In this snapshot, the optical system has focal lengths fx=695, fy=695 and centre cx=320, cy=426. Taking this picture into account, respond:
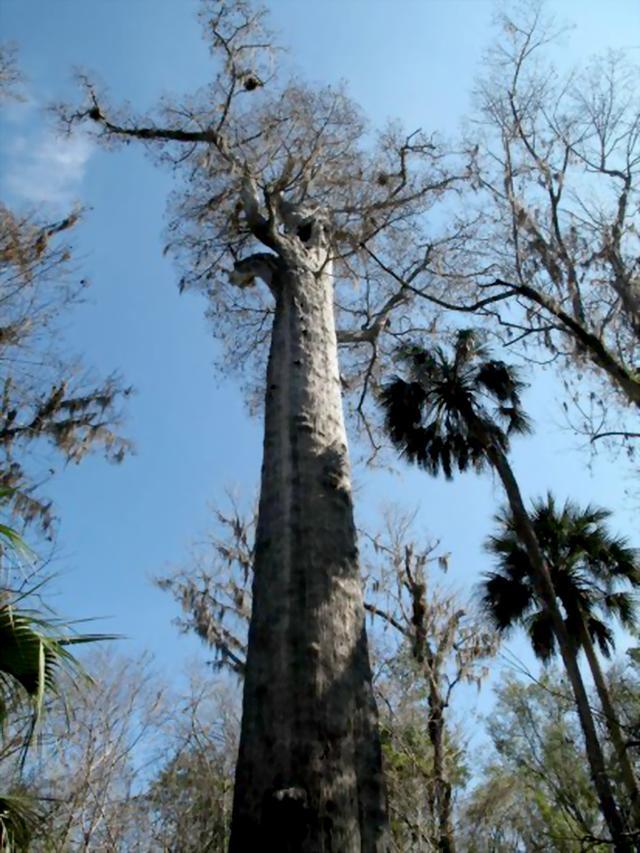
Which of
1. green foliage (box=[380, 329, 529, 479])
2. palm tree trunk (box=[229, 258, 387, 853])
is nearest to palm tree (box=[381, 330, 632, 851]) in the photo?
green foliage (box=[380, 329, 529, 479])

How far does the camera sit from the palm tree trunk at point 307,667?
100 inches

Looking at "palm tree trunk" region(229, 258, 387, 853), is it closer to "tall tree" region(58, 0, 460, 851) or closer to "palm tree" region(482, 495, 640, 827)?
"tall tree" region(58, 0, 460, 851)

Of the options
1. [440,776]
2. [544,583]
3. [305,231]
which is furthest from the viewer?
[544,583]

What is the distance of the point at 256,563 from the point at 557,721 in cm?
1862

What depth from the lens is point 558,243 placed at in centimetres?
793


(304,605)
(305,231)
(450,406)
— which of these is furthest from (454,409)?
(304,605)

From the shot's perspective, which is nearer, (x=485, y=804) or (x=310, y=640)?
(x=310, y=640)

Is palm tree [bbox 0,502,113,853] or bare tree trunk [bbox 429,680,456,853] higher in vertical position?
bare tree trunk [bbox 429,680,456,853]

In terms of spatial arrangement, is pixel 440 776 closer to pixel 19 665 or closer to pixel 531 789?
pixel 531 789

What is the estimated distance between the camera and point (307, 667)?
9.87 feet

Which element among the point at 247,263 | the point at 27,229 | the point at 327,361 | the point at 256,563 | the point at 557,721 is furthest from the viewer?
the point at 557,721

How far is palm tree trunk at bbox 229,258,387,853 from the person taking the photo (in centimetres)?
255

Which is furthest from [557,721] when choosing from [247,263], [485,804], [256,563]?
[256,563]

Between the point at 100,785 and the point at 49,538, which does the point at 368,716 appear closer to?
the point at 49,538
